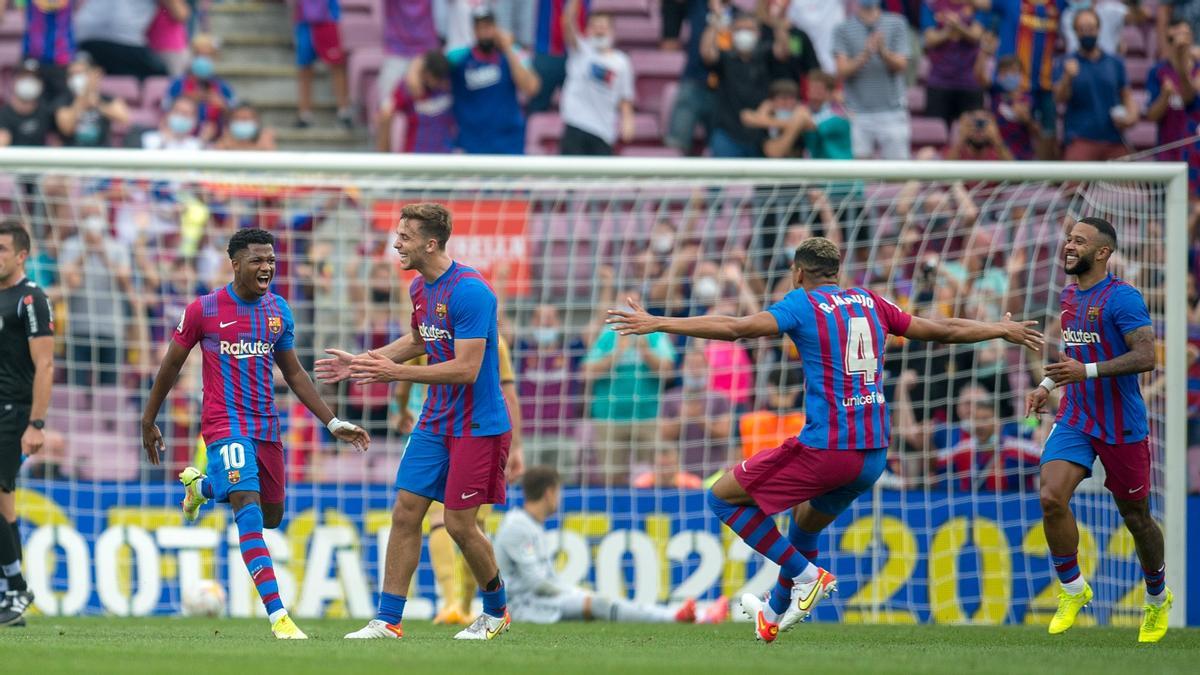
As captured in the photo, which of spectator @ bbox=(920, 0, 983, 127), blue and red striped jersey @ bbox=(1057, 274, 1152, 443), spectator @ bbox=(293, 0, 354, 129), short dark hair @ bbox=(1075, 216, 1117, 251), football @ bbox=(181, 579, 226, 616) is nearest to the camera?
blue and red striped jersey @ bbox=(1057, 274, 1152, 443)

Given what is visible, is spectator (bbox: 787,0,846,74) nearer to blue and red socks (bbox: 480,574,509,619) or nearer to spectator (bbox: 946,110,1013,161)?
spectator (bbox: 946,110,1013,161)

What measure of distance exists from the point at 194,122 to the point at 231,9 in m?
3.74

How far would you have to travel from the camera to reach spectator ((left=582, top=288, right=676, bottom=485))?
1459cm

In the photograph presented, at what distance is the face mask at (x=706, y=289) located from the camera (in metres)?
14.7

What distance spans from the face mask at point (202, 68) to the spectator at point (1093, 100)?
9.37m

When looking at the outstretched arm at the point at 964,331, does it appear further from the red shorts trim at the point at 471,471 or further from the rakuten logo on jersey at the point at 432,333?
the rakuten logo on jersey at the point at 432,333

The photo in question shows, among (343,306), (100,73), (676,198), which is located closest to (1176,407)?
(676,198)

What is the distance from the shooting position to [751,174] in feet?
41.5

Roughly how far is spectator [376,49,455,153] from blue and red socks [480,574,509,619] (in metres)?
8.78

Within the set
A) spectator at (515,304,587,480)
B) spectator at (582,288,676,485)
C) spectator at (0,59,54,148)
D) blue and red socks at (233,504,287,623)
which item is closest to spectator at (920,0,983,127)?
spectator at (582,288,676,485)

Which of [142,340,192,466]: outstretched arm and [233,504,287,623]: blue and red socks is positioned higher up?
[142,340,192,466]: outstretched arm

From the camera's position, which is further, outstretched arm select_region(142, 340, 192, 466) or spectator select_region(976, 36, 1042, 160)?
spectator select_region(976, 36, 1042, 160)

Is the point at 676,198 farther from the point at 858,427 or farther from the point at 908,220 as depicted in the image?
the point at 858,427

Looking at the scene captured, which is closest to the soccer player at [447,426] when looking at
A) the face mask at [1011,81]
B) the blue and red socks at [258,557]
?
the blue and red socks at [258,557]
